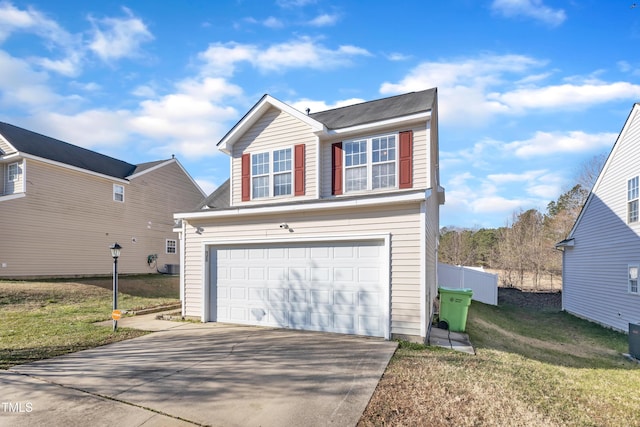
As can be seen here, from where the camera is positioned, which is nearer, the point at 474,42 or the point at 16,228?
the point at 474,42

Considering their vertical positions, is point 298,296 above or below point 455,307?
above

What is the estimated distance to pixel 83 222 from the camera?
19.4m

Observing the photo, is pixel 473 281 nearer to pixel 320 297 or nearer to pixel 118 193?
pixel 320 297

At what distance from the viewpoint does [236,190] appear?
417 inches

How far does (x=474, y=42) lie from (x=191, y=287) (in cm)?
1032

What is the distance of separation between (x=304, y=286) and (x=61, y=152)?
61.9 ft

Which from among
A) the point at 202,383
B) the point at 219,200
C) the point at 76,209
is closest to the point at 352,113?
the point at 219,200

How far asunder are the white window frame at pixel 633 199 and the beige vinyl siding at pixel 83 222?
24.8m

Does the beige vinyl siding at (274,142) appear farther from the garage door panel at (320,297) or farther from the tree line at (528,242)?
the tree line at (528,242)

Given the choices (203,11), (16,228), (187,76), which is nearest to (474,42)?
(203,11)

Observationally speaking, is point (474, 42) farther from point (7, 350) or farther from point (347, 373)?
point (7, 350)

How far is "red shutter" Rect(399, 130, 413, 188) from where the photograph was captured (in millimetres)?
8578

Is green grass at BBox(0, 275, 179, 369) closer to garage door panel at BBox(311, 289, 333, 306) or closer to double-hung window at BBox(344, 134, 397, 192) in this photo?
garage door panel at BBox(311, 289, 333, 306)

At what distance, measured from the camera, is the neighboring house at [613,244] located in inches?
477
